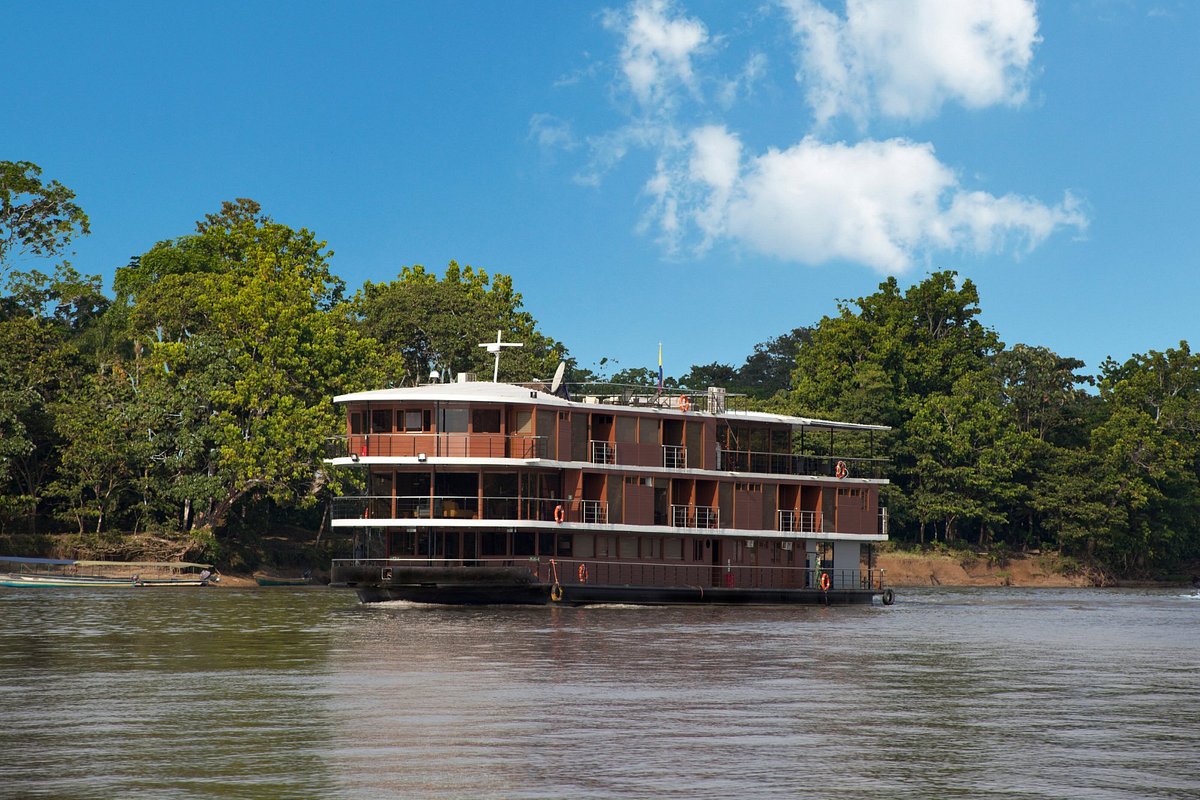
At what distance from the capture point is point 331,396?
68688 mm

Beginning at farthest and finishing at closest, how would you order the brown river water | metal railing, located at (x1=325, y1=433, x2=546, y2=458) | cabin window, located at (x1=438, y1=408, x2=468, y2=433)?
cabin window, located at (x1=438, y1=408, x2=468, y2=433) < metal railing, located at (x1=325, y1=433, x2=546, y2=458) < the brown river water

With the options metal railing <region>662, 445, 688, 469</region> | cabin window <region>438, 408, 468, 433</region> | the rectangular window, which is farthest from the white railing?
the rectangular window

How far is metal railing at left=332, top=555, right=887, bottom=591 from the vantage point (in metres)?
45.5

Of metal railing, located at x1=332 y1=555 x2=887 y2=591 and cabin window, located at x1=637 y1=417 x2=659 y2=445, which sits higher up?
cabin window, located at x1=637 y1=417 x2=659 y2=445

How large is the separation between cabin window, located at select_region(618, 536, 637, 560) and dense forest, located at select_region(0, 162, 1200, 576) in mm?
21546

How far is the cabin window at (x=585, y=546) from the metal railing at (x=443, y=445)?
3.03m

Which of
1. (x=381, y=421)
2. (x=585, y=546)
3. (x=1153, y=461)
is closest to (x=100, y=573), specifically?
(x=381, y=421)

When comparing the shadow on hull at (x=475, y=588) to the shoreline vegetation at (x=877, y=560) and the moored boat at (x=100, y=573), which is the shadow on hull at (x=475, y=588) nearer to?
the moored boat at (x=100, y=573)

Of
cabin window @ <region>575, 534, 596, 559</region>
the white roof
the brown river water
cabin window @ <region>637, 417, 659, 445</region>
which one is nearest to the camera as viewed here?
the brown river water

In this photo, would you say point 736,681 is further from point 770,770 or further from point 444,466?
point 444,466

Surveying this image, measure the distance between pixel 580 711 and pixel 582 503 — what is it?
2728cm

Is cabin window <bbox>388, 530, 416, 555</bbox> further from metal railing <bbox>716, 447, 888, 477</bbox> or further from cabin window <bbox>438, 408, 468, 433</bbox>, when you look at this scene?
metal railing <bbox>716, 447, 888, 477</bbox>

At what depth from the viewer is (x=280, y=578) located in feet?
235

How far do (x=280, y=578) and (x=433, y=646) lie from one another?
139ft
